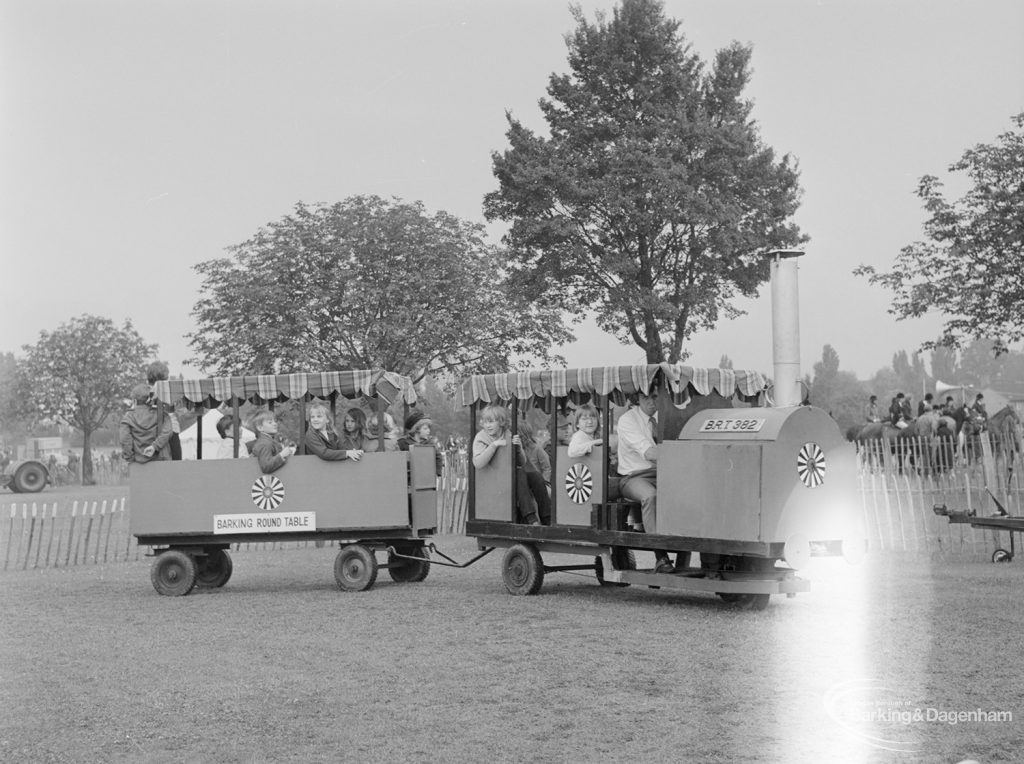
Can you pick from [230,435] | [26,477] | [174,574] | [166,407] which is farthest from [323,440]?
[26,477]

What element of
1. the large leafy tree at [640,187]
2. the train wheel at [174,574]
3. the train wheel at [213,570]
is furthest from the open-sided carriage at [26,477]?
the train wheel at [174,574]

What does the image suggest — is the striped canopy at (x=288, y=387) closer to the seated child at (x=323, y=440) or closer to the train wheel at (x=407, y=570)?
the seated child at (x=323, y=440)

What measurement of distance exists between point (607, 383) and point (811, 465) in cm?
207

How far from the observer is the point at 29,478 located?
42344 mm

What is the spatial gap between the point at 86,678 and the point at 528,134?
28456 millimetres

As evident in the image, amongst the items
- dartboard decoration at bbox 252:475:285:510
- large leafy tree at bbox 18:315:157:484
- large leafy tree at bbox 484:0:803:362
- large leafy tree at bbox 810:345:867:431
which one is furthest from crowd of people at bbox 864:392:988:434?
large leafy tree at bbox 18:315:157:484

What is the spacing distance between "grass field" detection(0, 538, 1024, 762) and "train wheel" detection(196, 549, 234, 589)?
0.92 m

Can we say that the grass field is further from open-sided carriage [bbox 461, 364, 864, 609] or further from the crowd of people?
the crowd of people

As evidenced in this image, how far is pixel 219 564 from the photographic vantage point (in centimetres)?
1463

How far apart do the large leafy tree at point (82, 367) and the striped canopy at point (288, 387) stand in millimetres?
49336

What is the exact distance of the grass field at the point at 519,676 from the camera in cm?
663

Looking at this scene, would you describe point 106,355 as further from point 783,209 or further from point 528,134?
point 783,209

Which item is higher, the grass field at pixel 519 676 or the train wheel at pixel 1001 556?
the train wheel at pixel 1001 556

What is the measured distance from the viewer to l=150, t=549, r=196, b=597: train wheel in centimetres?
1377
